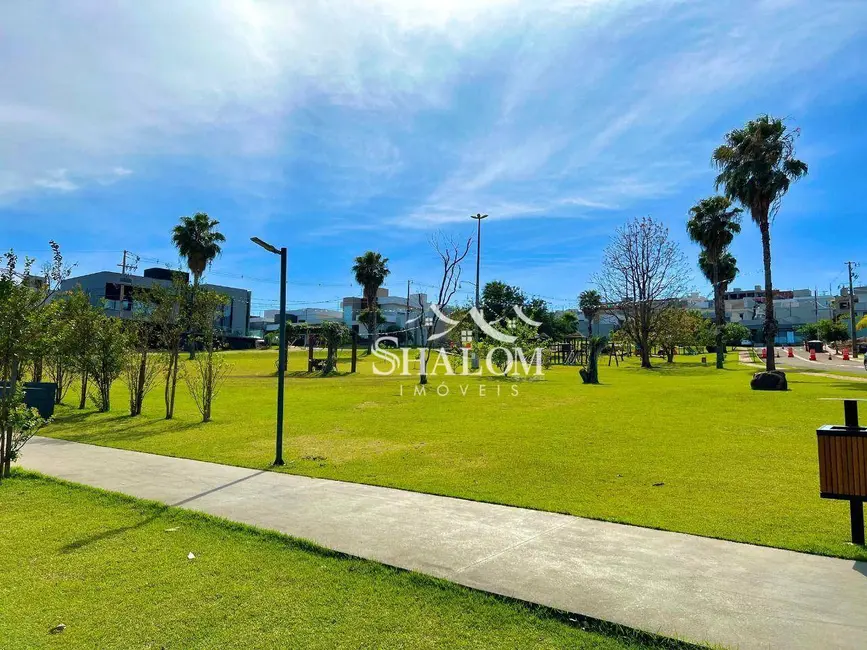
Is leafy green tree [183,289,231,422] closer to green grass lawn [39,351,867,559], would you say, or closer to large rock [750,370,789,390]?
green grass lawn [39,351,867,559]

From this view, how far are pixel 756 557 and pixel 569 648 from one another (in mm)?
2155

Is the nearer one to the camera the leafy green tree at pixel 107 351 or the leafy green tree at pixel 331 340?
the leafy green tree at pixel 107 351

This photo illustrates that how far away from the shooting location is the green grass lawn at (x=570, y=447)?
554 cm

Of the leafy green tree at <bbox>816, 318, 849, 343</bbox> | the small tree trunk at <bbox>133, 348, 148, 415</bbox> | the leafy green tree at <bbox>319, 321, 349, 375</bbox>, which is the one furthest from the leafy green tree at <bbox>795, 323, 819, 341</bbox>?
the small tree trunk at <bbox>133, 348, 148, 415</bbox>

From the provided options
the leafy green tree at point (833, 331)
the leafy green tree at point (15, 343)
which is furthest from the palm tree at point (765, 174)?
the leafy green tree at point (833, 331)

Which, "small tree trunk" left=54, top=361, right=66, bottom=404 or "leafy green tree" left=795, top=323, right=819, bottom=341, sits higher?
"leafy green tree" left=795, top=323, right=819, bottom=341

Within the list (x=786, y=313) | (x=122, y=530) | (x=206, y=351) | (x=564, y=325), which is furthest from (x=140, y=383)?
(x=786, y=313)

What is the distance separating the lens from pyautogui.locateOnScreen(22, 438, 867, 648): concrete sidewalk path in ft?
10.6

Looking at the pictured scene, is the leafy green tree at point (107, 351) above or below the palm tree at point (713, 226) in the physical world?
below

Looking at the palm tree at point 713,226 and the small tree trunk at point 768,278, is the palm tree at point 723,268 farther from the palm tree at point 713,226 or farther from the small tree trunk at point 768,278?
the small tree trunk at point 768,278

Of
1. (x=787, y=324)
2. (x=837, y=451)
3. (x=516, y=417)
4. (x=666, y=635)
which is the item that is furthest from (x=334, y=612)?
(x=787, y=324)

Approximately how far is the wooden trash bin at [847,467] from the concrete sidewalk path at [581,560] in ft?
2.19

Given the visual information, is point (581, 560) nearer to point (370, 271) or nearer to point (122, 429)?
point (122, 429)

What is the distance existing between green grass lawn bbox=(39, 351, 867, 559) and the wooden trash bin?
341mm
